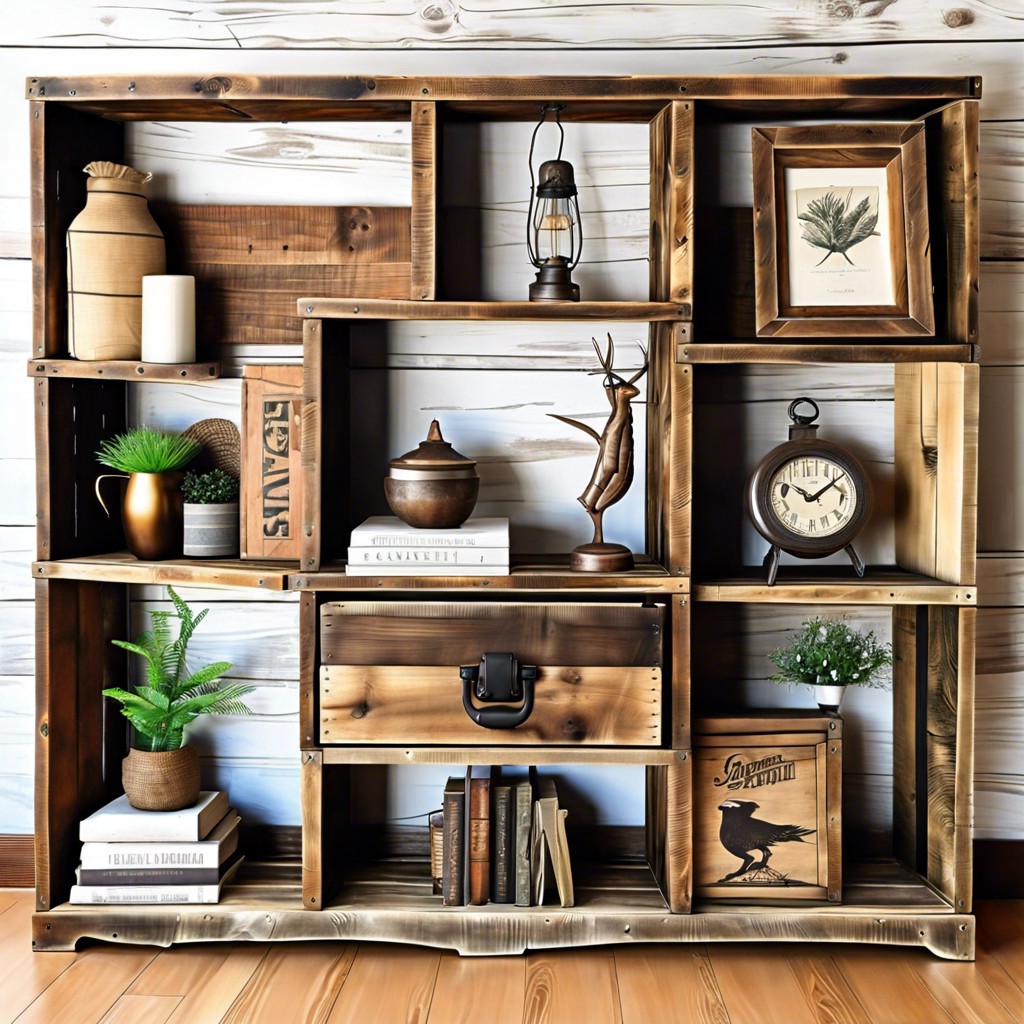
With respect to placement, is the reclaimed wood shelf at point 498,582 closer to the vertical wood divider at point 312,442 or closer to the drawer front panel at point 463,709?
the vertical wood divider at point 312,442

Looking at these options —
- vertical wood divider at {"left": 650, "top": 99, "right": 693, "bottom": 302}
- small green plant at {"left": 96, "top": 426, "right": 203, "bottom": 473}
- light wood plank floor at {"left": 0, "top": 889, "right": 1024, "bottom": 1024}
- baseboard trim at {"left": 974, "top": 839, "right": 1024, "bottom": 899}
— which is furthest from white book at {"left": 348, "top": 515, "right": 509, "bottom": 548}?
Answer: baseboard trim at {"left": 974, "top": 839, "right": 1024, "bottom": 899}

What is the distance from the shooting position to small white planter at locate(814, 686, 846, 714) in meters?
2.06

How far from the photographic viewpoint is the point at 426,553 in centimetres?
193

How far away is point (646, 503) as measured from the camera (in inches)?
87.5

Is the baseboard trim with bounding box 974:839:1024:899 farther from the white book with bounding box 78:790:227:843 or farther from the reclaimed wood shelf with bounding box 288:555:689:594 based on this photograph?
the white book with bounding box 78:790:227:843

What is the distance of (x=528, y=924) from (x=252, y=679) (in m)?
0.77

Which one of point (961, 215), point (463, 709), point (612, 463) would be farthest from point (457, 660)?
point (961, 215)

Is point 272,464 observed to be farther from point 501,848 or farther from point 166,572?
point 501,848

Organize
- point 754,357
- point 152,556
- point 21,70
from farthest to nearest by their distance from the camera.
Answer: point 21,70 → point 152,556 → point 754,357

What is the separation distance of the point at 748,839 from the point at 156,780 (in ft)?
3.63

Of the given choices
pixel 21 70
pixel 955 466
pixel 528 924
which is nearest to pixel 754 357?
pixel 955 466

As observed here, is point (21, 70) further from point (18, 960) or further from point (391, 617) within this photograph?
point (18, 960)

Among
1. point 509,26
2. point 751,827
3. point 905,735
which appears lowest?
point 751,827

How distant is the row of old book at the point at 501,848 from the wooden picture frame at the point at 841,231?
96 cm
